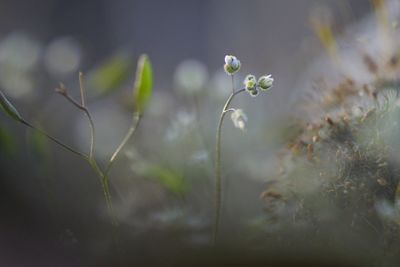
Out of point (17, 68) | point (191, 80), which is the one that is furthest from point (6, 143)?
point (191, 80)

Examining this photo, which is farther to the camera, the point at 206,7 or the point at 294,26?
the point at 206,7

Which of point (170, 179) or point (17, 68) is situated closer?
point (170, 179)

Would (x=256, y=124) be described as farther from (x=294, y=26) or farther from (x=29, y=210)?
(x=294, y=26)

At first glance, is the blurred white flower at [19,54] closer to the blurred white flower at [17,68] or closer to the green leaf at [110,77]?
the blurred white flower at [17,68]

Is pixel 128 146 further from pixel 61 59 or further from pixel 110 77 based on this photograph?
pixel 61 59

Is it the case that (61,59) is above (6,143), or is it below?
above

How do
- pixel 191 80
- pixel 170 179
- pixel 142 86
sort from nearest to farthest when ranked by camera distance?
pixel 142 86 < pixel 170 179 < pixel 191 80

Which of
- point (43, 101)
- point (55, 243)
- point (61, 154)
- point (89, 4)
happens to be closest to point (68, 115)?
point (43, 101)

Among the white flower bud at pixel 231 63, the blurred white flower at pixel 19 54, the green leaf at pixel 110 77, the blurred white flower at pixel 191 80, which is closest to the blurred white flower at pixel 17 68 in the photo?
the blurred white flower at pixel 19 54
